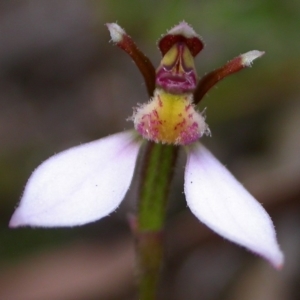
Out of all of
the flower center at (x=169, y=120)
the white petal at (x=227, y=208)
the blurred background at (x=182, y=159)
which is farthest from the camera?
the blurred background at (x=182, y=159)

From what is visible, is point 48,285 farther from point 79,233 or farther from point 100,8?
point 100,8

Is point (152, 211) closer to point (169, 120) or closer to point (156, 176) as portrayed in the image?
point (156, 176)

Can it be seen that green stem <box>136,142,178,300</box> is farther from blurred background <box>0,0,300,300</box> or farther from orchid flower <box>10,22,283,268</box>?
blurred background <box>0,0,300,300</box>

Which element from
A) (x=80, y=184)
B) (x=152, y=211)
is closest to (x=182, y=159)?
(x=152, y=211)

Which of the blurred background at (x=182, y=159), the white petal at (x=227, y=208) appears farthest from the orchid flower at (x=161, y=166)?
the blurred background at (x=182, y=159)

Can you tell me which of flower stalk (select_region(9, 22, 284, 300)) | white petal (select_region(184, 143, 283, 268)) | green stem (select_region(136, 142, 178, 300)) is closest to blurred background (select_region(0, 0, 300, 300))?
green stem (select_region(136, 142, 178, 300))

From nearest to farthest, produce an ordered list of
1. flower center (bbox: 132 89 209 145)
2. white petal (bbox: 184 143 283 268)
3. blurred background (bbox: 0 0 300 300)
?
white petal (bbox: 184 143 283 268)
flower center (bbox: 132 89 209 145)
blurred background (bbox: 0 0 300 300)

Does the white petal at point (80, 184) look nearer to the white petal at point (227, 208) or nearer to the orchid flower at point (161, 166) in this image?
the orchid flower at point (161, 166)

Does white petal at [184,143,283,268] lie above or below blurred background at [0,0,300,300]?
below

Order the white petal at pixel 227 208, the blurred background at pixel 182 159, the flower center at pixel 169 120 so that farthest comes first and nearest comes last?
the blurred background at pixel 182 159, the flower center at pixel 169 120, the white petal at pixel 227 208
